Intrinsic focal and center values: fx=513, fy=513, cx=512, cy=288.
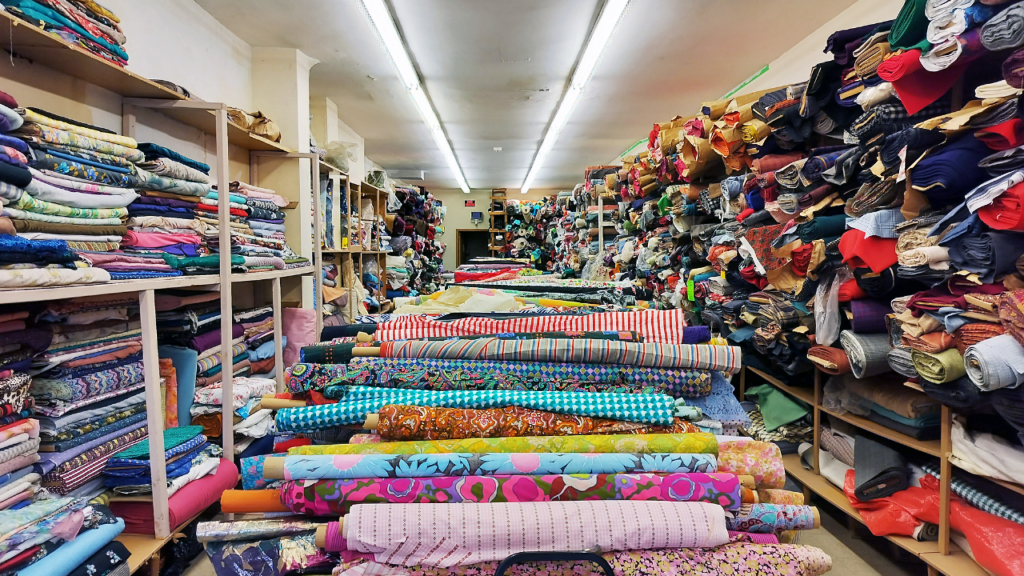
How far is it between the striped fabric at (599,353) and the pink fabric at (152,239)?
1.51 metres

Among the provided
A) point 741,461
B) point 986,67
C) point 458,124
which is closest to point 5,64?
point 741,461

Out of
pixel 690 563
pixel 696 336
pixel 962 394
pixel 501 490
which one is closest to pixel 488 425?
pixel 501 490

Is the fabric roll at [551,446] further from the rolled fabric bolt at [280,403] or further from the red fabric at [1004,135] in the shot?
the red fabric at [1004,135]

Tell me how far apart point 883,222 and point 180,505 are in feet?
9.59

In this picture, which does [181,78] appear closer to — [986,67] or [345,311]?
[345,311]

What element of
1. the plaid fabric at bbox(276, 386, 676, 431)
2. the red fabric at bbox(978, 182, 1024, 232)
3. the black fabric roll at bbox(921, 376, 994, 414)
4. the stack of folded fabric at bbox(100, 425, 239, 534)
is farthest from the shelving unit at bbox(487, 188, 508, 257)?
the plaid fabric at bbox(276, 386, 676, 431)

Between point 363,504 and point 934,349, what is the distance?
69.8 inches

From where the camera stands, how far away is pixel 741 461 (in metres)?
1.10

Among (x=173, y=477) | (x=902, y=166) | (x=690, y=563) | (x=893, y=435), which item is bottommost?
(x=173, y=477)

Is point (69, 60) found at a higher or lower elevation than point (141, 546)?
higher

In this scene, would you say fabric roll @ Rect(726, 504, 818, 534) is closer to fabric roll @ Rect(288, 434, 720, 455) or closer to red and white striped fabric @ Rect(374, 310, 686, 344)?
fabric roll @ Rect(288, 434, 720, 455)

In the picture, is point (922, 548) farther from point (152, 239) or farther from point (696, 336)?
point (152, 239)

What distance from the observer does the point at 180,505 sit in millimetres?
2088

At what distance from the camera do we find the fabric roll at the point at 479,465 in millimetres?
976
